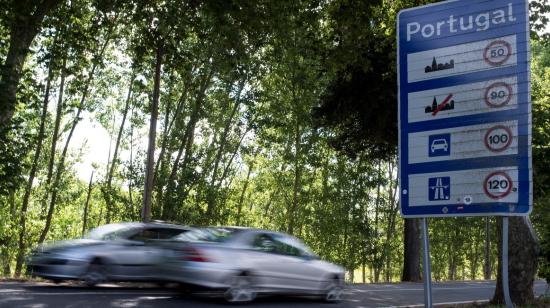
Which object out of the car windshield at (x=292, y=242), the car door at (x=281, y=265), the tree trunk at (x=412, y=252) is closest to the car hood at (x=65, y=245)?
the car door at (x=281, y=265)

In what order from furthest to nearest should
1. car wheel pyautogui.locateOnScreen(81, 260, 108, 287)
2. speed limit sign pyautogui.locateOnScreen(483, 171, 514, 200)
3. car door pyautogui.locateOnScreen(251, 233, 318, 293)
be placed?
car wheel pyautogui.locateOnScreen(81, 260, 108, 287), car door pyautogui.locateOnScreen(251, 233, 318, 293), speed limit sign pyautogui.locateOnScreen(483, 171, 514, 200)

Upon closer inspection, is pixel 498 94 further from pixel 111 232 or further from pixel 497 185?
pixel 111 232

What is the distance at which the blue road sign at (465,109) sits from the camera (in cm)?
539

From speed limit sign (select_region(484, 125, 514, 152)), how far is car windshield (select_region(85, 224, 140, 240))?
10369mm

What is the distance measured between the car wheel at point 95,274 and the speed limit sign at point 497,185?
10.1 m

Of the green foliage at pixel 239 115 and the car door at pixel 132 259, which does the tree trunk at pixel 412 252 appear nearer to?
the green foliage at pixel 239 115

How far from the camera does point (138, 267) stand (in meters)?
13.8

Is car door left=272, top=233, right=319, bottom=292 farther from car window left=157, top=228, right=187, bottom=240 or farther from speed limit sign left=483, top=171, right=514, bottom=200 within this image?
speed limit sign left=483, top=171, right=514, bottom=200

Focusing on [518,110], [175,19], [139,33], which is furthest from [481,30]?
[139,33]

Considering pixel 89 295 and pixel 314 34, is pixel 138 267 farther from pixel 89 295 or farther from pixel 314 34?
pixel 314 34

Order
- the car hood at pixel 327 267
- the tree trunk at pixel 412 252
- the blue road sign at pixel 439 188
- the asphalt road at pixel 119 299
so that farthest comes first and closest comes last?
the tree trunk at pixel 412 252
the car hood at pixel 327 267
the asphalt road at pixel 119 299
the blue road sign at pixel 439 188

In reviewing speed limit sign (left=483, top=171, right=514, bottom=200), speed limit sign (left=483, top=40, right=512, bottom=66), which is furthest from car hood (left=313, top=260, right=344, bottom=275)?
speed limit sign (left=483, top=40, right=512, bottom=66)

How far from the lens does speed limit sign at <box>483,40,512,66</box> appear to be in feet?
18.0

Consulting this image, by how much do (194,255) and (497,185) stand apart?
7.05 meters
